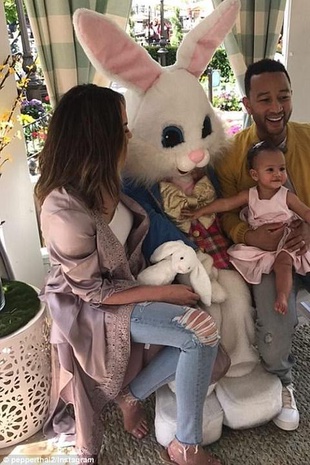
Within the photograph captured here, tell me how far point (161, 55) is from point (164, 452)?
156 cm

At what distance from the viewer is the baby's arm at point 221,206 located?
163 cm

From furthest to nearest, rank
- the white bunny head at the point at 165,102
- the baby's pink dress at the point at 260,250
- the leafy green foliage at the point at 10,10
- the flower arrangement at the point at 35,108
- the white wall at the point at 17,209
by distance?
1. the flower arrangement at the point at 35,108
2. the leafy green foliage at the point at 10,10
3. the white wall at the point at 17,209
4. the baby's pink dress at the point at 260,250
5. the white bunny head at the point at 165,102

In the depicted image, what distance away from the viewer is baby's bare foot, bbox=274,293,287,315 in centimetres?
157

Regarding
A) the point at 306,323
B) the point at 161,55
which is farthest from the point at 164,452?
the point at 161,55

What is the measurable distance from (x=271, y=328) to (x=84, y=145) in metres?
0.79

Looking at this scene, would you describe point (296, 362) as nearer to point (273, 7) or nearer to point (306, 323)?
point (306, 323)

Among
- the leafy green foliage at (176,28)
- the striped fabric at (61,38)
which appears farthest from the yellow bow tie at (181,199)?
the leafy green foliage at (176,28)

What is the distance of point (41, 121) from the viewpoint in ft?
6.91

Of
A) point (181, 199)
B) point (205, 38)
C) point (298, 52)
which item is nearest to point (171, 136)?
point (181, 199)

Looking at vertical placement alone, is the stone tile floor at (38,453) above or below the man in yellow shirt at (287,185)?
below

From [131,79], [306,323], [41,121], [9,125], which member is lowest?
[306,323]

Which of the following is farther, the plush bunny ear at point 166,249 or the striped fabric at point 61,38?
the striped fabric at point 61,38

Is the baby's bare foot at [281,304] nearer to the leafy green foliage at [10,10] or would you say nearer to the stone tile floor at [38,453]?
the stone tile floor at [38,453]

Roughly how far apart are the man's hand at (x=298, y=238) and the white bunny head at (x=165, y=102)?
371 millimetres
